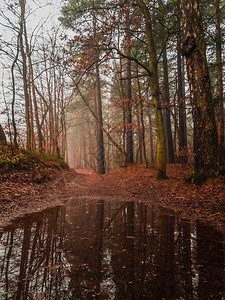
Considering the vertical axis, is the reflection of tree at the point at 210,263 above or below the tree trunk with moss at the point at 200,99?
below

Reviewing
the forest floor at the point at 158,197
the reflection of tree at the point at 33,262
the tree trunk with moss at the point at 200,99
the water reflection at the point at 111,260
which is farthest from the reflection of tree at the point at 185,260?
the tree trunk with moss at the point at 200,99

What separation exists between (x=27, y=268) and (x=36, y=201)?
3.96 meters

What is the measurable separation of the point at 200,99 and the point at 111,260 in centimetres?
613

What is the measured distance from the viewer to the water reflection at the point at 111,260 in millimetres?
1670

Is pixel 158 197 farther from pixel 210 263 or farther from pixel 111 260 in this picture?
pixel 111 260

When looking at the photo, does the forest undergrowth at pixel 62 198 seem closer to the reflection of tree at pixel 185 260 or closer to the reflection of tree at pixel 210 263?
the reflection of tree at pixel 210 263

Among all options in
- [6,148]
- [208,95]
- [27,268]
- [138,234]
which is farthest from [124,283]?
[6,148]

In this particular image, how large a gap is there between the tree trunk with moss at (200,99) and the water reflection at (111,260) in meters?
3.08

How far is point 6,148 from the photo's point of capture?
29.7 ft

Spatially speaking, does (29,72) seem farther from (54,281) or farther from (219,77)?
(54,281)

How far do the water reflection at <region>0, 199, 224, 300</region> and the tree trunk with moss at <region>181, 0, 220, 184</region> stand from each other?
3081 millimetres

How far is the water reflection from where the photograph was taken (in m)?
1.67

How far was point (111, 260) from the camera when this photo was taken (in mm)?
2238

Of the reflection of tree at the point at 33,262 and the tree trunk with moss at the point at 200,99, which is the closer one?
the reflection of tree at the point at 33,262
